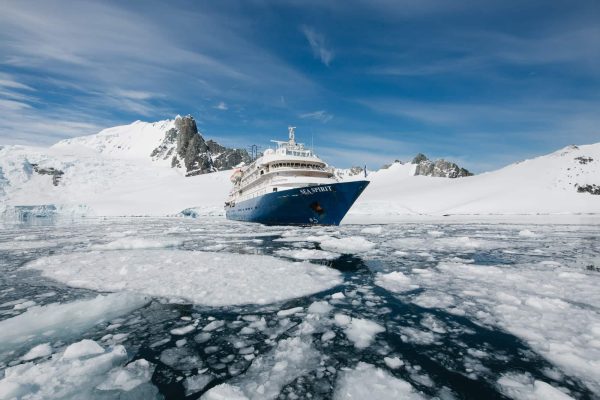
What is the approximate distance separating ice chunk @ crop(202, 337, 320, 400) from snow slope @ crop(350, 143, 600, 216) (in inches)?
1946

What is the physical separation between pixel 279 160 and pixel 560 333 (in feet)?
76.3

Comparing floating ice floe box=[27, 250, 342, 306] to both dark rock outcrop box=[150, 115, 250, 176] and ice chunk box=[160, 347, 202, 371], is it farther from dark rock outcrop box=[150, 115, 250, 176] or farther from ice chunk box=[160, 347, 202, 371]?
dark rock outcrop box=[150, 115, 250, 176]

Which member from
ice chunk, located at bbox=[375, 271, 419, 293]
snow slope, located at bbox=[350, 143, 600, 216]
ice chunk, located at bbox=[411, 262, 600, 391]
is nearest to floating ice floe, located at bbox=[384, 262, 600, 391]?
ice chunk, located at bbox=[411, 262, 600, 391]

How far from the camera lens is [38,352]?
342 cm

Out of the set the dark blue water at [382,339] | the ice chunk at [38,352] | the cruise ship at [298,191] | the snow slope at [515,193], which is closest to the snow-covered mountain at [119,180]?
the cruise ship at [298,191]

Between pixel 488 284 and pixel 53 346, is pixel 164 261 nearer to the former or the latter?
pixel 53 346

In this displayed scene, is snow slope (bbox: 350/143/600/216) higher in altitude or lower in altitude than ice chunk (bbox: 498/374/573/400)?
higher

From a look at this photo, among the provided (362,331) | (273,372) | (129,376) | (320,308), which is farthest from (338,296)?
(129,376)

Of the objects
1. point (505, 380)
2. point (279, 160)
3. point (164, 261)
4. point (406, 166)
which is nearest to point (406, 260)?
point (505, 380)

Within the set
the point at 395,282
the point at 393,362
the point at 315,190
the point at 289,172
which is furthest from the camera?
the point at 289,172

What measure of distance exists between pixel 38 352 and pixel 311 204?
19.6m

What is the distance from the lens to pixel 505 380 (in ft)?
9.29

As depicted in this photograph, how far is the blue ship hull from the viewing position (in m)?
21.5

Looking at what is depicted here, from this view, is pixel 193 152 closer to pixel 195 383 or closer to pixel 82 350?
pixel 82 350
